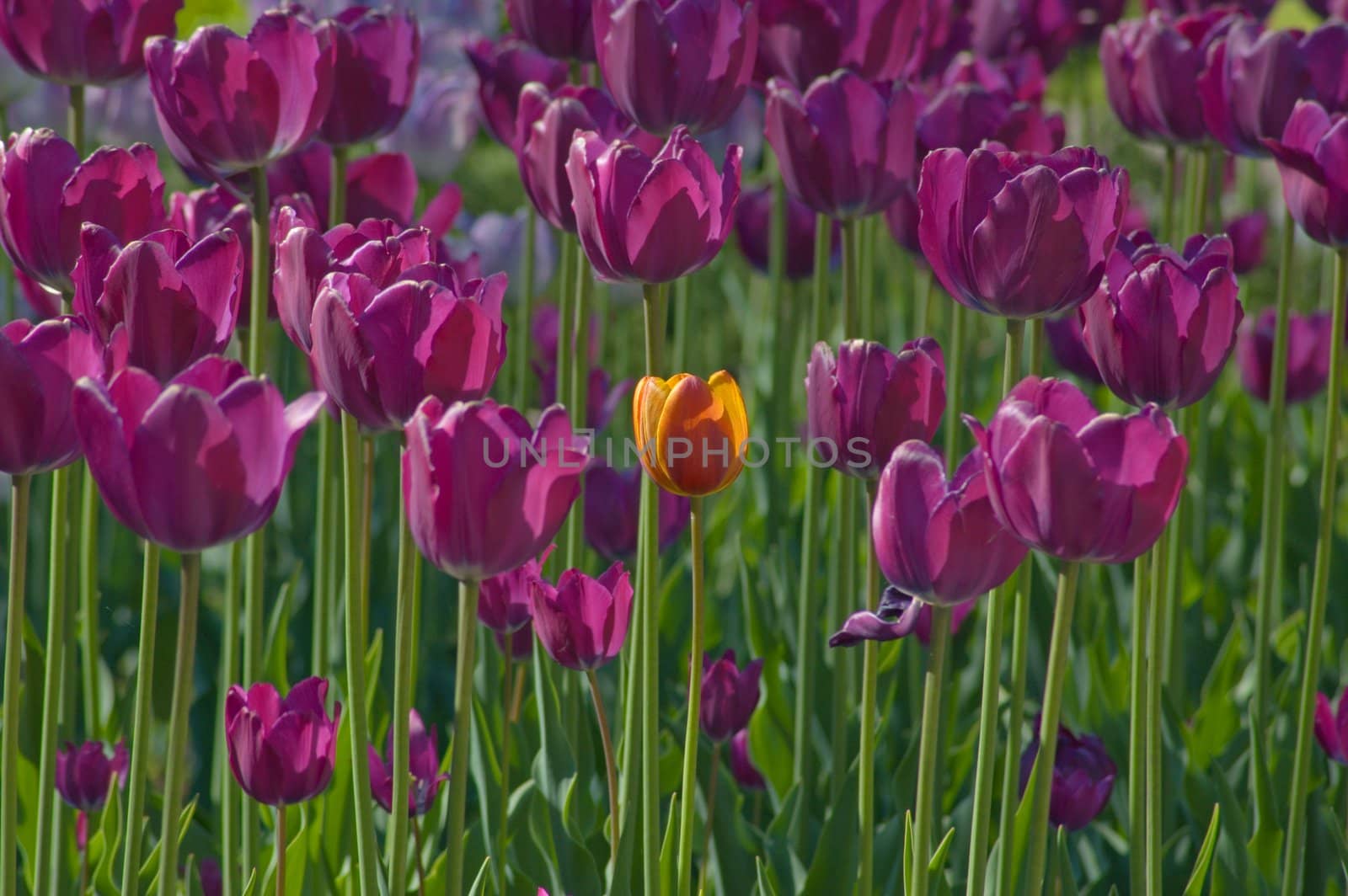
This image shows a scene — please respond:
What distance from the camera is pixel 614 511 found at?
186cm

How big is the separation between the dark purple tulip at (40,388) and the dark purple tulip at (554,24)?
1076 millimetres

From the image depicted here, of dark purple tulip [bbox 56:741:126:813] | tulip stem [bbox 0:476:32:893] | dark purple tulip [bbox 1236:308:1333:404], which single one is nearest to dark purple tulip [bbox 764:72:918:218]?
tulip stem [bbox 0:476:32:893]

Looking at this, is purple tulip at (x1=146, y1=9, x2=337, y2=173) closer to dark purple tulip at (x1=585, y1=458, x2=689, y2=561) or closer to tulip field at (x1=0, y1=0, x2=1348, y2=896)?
tulip field at (x1=0, y1=0, x2=1348, y2=896)

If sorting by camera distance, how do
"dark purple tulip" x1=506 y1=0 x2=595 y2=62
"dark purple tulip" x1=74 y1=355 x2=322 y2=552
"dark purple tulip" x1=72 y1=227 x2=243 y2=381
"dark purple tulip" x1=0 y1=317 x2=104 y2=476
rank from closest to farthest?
"dark purple tulip" x1=74 y1=355 x2=322 y2=552 < "dark purple tulip" x1=0 y1=317 x2=104 y2=476 < "dark purple tulip" x1=72 y1=227 x2=243 y2=381 < "dark purple tulip" x1=506 y1=0 x2=595 y2=62

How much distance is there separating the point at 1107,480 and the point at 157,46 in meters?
1.03

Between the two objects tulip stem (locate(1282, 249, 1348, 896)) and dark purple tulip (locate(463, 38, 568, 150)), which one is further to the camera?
dark purple tulip (locate(463, 38, 568, 150))

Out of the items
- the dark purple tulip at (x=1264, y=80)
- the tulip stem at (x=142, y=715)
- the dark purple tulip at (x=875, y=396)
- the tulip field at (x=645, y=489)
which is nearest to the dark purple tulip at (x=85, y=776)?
the tulip field at (x=645, y=489)

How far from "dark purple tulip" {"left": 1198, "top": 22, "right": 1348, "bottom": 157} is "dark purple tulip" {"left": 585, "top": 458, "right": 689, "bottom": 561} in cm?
89

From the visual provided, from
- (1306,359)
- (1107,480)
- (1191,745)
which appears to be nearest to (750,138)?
(1306,359)

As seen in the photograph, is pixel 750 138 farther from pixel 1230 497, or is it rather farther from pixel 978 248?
pixel 978 248

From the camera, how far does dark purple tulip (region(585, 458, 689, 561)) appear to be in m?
1.85

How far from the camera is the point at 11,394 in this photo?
1.03m

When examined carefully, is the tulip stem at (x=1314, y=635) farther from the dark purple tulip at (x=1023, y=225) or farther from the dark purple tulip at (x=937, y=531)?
the dark purple tulip at (x=937, y=531)

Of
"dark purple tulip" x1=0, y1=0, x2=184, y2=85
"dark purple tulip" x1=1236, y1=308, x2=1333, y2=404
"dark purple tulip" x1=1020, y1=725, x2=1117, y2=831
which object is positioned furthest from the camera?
"dark purple tulip" x1=1236, y1=308, x2=1333, y2=404
